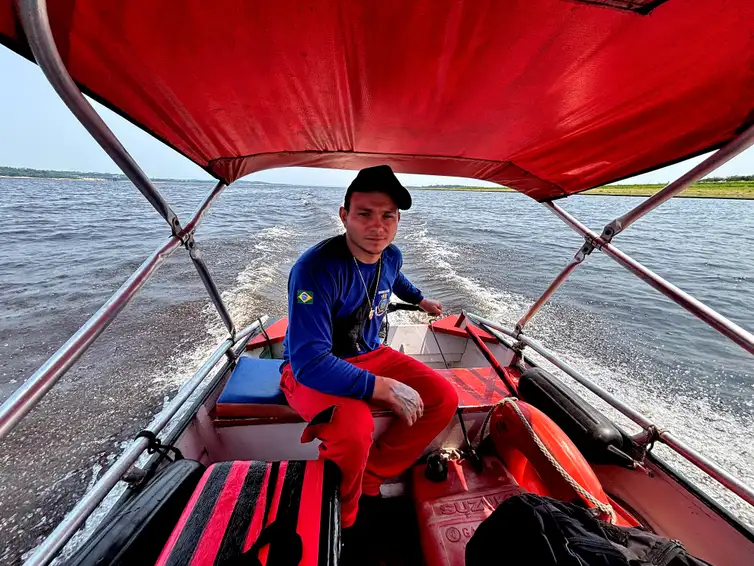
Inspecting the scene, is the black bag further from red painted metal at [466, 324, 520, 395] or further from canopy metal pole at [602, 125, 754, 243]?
canopy metal pole at [602, 125, 754, 243]

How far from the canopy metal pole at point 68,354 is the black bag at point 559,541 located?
4.92ft

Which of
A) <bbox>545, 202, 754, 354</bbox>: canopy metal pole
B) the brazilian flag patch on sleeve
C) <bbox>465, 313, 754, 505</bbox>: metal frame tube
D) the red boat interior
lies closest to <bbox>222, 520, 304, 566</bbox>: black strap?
the red boat interior

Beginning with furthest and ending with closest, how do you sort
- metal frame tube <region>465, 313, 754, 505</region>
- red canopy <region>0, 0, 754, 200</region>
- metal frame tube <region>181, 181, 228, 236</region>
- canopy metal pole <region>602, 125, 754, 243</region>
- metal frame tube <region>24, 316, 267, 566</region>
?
metal frame tube <region>181, 181, 228, 236</region> < metal frame tube <region>465, 313, 754, 505</region> < canopy metal pole <region>602, 125, 754, 243</region> < metal frame tube <region>24, 316, 267, 566</region> < red canopy <region>0, 0, 754, 200</region>

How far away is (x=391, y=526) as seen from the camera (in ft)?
6.78

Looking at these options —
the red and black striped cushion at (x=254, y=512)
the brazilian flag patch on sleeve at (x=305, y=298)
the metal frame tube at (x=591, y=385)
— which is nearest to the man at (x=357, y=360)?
the brazilian flag patch on sleeve at (x=305, y=298)

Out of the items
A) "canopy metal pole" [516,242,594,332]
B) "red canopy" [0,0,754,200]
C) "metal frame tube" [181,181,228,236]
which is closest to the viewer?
"red canopy" [0,0,754,200]

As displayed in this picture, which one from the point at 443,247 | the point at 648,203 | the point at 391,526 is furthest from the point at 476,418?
the point at 443,247

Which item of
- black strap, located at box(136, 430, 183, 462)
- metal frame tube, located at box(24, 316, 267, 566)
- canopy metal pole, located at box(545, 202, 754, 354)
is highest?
canopy metal pole, located at box(545, 202, 754, 354)

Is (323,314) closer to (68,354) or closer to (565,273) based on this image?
(68,354)

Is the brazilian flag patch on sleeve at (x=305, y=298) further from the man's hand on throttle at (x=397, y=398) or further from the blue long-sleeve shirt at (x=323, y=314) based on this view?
the man's hand on throttle at (x=397, y=398)

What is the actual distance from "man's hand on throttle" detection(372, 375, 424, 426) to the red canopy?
4.59 ft

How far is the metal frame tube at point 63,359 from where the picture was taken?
3.04ft

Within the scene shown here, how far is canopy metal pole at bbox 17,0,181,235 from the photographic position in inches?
29.7

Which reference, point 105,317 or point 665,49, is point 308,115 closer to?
point 105,317
